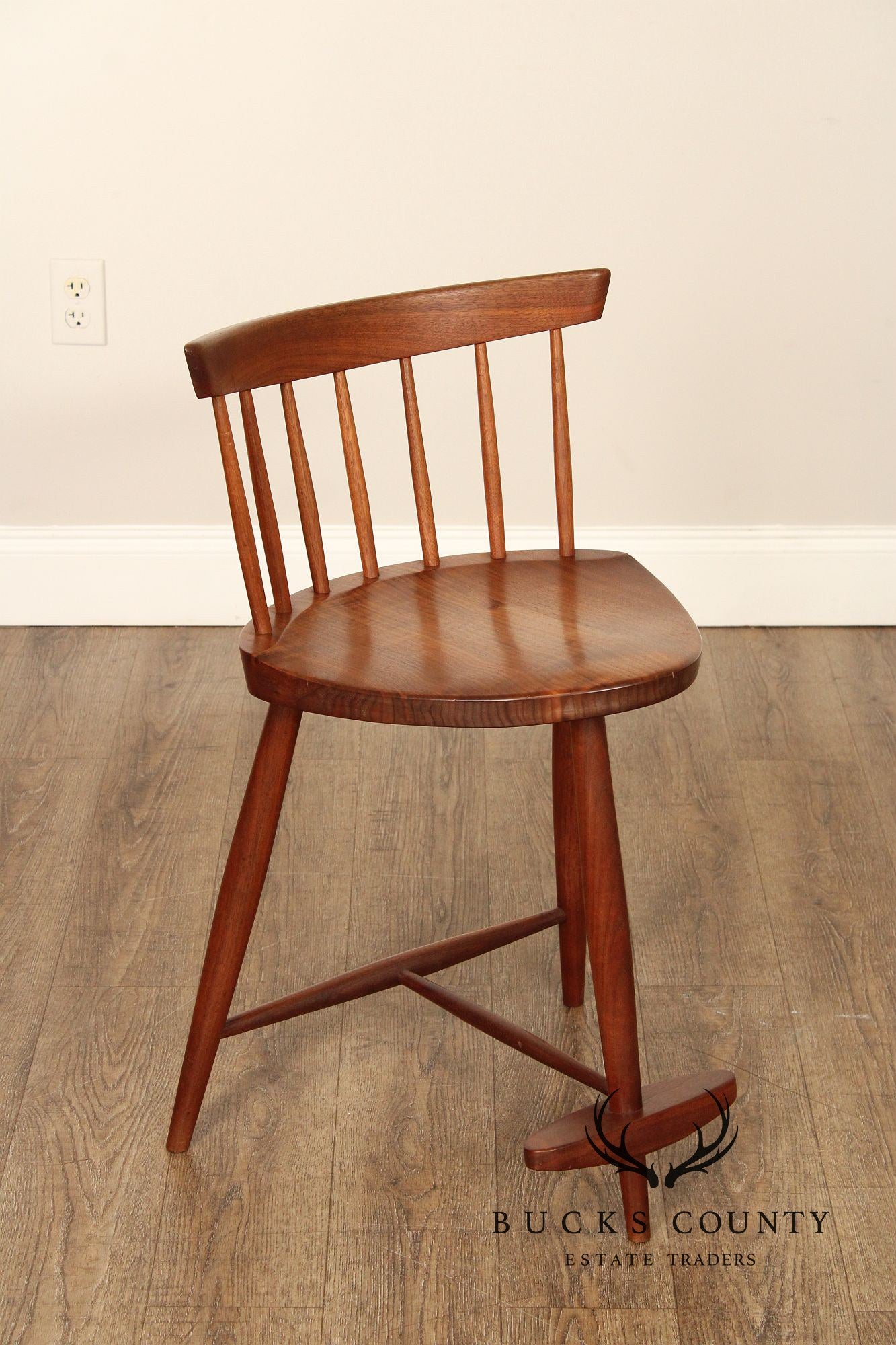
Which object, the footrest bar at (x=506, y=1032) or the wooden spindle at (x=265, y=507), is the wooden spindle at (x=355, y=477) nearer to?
the wooden spindle at (x=265, y=507)

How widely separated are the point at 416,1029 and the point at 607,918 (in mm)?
338

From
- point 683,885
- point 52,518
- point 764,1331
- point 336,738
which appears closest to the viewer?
point 764,1331

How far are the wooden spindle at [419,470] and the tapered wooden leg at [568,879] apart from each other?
0.20m

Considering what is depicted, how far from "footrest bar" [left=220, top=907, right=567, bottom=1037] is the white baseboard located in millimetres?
960

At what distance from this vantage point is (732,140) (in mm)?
1956

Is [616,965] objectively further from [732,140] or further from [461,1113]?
[732,140]

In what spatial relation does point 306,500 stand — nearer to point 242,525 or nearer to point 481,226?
point 242,525

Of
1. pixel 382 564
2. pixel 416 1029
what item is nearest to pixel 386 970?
pixel 416 1029

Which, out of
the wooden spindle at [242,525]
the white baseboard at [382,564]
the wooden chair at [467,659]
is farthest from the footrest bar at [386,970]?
the white baseboard at [382,564]

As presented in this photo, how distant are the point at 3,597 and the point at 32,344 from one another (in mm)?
385

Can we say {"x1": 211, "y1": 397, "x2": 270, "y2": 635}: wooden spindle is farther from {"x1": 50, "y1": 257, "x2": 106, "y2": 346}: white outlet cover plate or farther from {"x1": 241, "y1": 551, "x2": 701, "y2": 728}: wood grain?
{"x1": 50, "y1": 257, "x2": 106, "y2": 346}: white outlet cover plate

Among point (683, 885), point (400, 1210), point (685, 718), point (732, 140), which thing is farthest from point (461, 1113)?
point (732, 140)

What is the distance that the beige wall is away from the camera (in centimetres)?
191

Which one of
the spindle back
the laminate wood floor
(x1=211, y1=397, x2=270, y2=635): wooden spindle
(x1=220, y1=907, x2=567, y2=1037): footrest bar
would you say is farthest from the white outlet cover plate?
(x1=220, y1=907, x2=567, y2=1037): footrest bar
